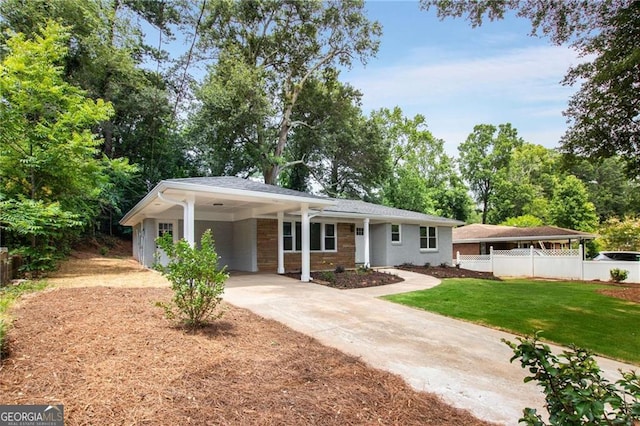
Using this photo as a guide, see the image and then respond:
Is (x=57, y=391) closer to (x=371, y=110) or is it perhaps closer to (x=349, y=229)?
(x=349, y=229)

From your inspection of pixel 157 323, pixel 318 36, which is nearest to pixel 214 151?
pixel 318 36

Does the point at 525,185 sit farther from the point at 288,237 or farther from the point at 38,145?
the point at 38,145

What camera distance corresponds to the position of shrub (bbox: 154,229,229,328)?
464cm

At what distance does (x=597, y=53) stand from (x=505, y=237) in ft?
47.0

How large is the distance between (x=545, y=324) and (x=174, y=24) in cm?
2859

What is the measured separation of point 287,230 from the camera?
14266mm

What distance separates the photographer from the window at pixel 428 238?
18.3 meters

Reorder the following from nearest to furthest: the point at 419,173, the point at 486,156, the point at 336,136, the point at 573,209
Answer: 1. the point at 336,136
2. the point at 573,209
3. the point at 419,173
4. the point at 486,156

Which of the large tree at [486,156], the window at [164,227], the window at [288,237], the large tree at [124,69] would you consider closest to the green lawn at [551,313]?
the window at [288,237]

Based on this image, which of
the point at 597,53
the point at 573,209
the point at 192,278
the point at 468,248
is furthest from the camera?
the point at 573,209

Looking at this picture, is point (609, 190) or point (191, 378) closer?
point (191, 378)

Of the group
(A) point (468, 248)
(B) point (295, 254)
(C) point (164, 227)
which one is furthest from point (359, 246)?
(A) point (468, 248)

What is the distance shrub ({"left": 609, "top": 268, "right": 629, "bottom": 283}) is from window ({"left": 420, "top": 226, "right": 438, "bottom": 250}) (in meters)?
7.89

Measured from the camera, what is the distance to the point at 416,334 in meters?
5.62
